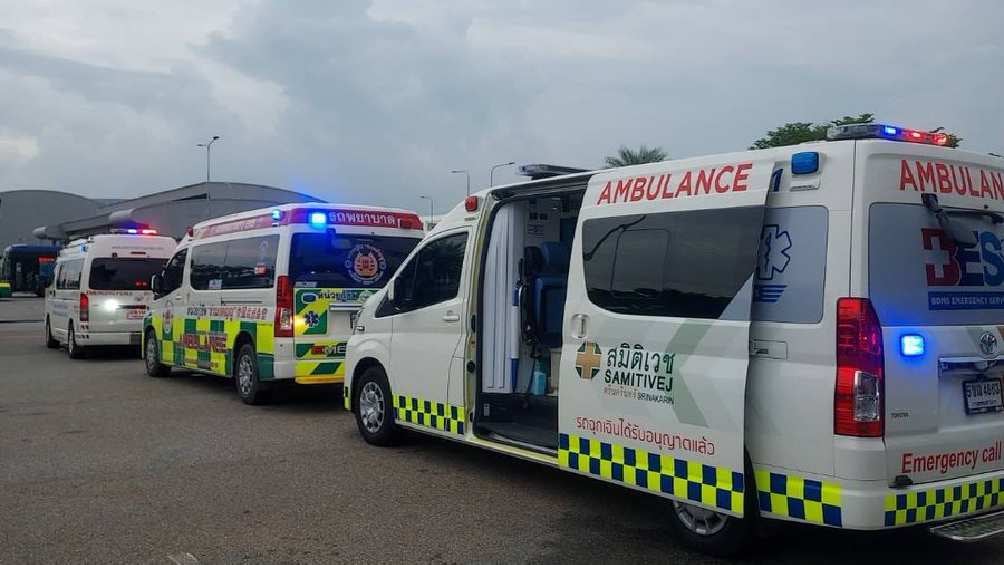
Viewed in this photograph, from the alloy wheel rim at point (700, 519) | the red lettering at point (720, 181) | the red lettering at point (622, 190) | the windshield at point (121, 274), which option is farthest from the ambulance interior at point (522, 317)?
the windshield at point (121, 274)

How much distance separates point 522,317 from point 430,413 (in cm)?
113

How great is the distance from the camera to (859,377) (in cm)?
419

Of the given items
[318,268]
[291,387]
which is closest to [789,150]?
[318,268]

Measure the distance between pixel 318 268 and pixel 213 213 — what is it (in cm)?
3287

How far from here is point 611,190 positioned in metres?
5.61

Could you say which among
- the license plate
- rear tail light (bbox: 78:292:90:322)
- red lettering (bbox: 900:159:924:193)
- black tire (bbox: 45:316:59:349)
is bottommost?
black tire (bbox: 45:316:59:349)

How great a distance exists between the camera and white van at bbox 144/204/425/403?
32.8 ft

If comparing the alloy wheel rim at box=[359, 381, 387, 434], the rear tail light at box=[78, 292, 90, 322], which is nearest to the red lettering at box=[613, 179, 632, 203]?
the alloy wheel rim at box=[359, 381, 387, 434]

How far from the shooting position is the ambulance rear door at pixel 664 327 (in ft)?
15.3

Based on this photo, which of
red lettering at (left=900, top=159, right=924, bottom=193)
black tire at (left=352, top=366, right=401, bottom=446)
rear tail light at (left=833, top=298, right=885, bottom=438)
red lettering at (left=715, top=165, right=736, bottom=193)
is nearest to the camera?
rear tail light at (left=833, top=298, right=885, bottom=438)

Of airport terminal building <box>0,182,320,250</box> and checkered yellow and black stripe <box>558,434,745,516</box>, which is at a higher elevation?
airport terminal building <box>0,182,320,250</box>

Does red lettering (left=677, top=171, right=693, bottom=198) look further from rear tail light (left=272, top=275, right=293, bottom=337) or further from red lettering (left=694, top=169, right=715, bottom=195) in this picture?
rear tail light (left=272, top=275, right=293, bottom=337)

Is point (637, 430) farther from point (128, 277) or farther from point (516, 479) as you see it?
point (128, 277)

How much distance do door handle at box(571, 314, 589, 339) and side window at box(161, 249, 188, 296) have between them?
873cm
